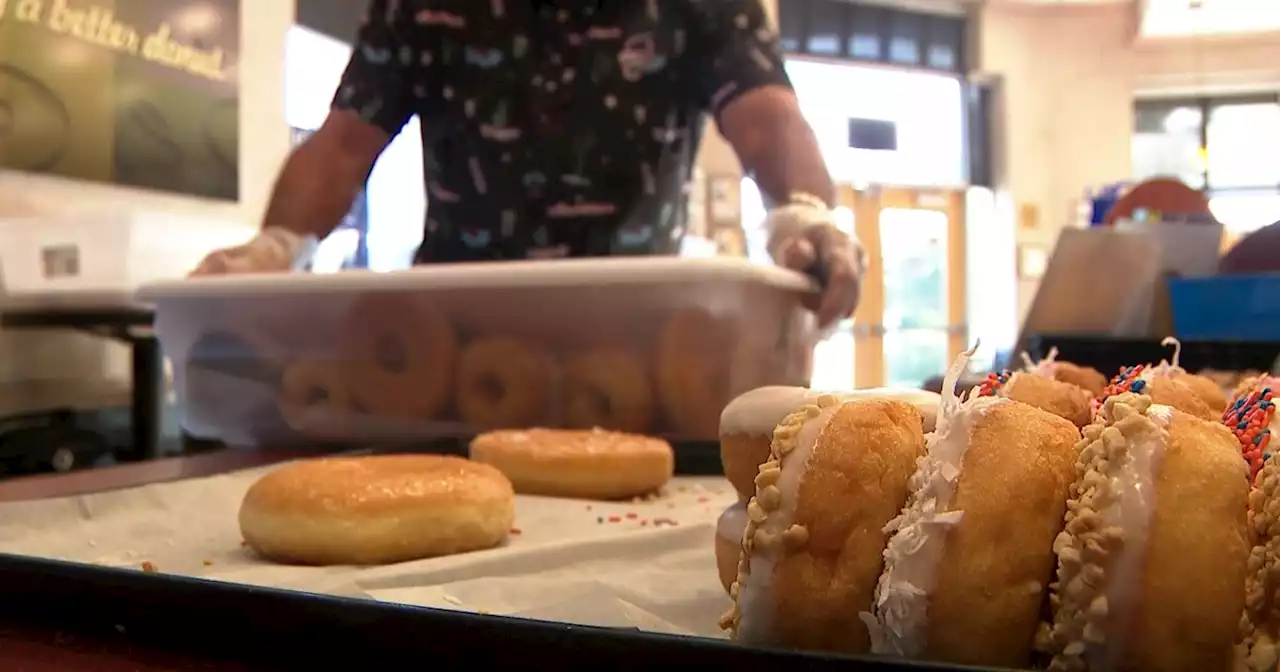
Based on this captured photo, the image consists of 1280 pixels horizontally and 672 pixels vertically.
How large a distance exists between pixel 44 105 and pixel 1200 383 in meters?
2.16

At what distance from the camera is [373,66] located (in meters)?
1.59

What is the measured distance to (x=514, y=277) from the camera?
1.06m

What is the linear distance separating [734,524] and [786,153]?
999 millimetres

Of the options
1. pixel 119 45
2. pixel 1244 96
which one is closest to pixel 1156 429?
pixel 119 45

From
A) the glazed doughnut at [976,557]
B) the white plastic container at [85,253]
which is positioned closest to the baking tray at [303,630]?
the glazed doughnut at [976,557]

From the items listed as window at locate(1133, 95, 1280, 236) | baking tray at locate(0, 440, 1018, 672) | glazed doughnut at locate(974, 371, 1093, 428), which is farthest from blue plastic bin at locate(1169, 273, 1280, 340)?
window at locate(1133, 95, 1280, 236)

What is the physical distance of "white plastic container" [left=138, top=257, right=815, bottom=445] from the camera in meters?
1.07

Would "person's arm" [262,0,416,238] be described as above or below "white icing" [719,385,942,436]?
above

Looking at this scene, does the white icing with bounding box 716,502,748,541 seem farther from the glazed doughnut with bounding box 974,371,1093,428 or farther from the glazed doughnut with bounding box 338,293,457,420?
the glazed doughnut with bounding box 338,293,457,420

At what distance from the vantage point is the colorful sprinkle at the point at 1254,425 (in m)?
0.46

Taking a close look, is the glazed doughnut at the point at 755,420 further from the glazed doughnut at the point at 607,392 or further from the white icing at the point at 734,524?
the glazed doughnut at the point at 607,392

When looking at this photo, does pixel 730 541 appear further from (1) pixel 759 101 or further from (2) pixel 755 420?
(1) pixel 759 101

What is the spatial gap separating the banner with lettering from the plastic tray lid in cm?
117

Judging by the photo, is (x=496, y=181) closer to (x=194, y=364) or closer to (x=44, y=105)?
(x=194, y=364)
